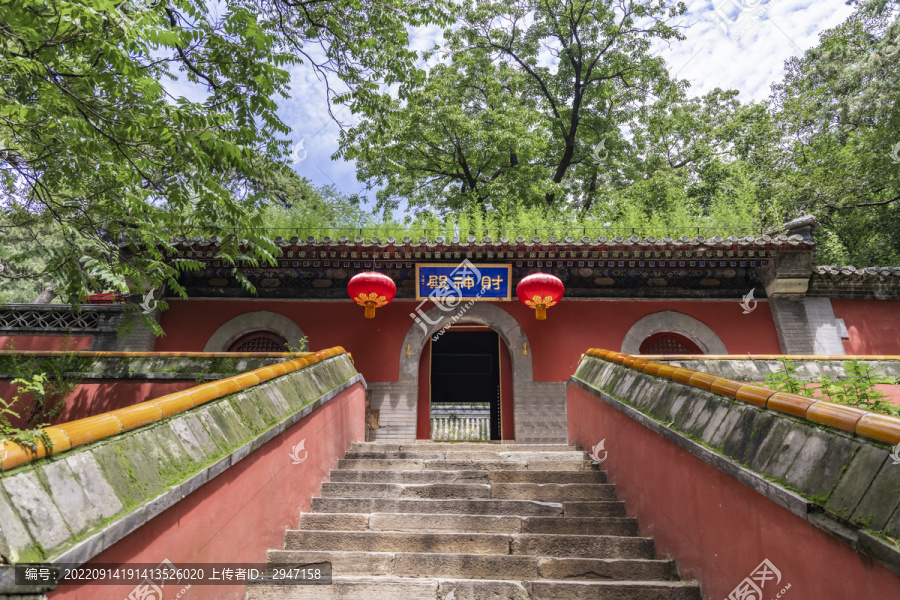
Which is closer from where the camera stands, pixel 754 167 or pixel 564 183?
pixel 754 167

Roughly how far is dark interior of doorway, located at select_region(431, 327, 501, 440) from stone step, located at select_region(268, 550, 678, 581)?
8.14 m

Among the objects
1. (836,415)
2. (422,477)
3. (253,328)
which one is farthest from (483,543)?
(253,328)

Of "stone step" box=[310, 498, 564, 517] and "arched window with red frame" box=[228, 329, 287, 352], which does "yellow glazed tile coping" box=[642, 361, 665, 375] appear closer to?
"stone step" box=[310, 498, 564, 517]

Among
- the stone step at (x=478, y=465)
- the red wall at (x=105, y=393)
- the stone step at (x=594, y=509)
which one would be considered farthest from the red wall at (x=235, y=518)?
the stone step at (x=594, y=509)

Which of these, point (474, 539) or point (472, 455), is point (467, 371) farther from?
point (474, 539)

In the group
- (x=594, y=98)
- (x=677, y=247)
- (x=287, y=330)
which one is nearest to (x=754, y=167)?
(x=594, y=98)

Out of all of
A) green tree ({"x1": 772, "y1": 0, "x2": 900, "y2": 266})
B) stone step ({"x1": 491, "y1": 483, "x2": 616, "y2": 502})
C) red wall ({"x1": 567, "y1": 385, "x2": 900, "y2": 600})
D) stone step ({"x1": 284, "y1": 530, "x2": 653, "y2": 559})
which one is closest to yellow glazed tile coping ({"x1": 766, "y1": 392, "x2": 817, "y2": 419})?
red wall ({"x1": 567, "y1": 385, "x2": 900, "y2": 600})

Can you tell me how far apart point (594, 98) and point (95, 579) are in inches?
638

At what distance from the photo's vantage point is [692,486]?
107 inches

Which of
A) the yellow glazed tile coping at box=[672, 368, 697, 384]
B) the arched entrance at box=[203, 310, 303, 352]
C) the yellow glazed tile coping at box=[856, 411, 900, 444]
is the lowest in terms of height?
the yellow glazed tile coping at box=[856, 411, 900, 444]

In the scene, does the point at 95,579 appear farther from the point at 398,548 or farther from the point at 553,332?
the point at 553,332

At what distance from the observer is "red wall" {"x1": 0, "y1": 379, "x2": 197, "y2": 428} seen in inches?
188

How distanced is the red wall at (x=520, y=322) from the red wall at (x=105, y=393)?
3085mm

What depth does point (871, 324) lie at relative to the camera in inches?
305
